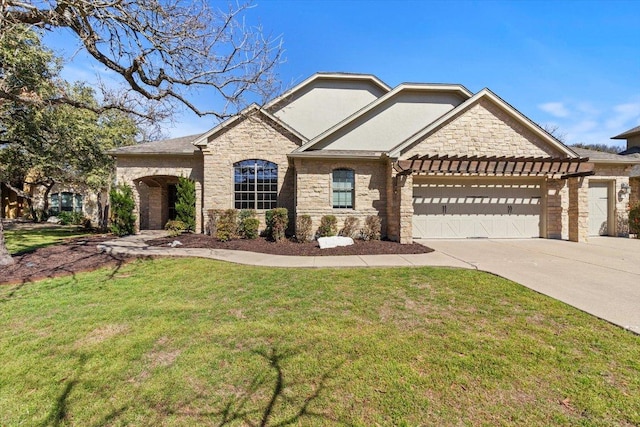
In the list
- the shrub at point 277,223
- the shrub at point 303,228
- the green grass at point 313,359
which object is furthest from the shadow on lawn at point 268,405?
the shrub at point 277,223

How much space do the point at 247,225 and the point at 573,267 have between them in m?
11.3

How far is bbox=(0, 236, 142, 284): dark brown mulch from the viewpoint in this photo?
22.6 feet

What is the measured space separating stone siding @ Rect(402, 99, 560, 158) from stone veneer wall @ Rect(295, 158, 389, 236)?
2.36m

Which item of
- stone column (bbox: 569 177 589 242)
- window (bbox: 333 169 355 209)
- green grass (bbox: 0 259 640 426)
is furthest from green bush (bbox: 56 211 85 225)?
stone column (bbox: 569 177 589 242)

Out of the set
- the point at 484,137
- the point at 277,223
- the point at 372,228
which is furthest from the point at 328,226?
the point at 484,137

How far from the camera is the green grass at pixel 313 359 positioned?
2682mm

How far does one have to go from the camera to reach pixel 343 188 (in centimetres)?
1250

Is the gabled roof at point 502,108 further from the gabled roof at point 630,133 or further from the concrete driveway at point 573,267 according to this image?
the gabled roof at point 630,133

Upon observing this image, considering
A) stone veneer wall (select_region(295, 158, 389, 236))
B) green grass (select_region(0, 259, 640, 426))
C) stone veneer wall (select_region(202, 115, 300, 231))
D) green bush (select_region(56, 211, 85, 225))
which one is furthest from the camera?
green bush (select_region(56, 211, 85, 225))

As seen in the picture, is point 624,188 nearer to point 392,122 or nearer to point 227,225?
point 392,122

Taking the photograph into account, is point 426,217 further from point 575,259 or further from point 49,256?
point 49,256

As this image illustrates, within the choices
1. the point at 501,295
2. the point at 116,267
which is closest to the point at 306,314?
the point at 501,295

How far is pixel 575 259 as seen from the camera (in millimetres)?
8430

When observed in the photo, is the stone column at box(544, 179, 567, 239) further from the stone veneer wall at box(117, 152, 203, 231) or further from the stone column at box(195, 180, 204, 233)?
the stone veneer wall at box(117, 152, 203, 231)
